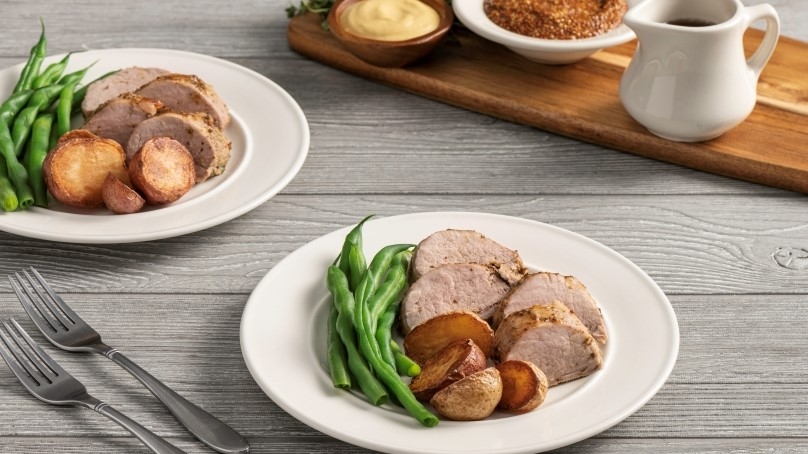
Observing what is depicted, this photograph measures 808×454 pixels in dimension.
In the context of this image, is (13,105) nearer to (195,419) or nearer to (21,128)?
(21,128)

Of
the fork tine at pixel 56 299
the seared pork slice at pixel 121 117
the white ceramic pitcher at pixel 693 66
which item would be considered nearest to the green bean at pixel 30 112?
the seared pork slice at pixel 121 117

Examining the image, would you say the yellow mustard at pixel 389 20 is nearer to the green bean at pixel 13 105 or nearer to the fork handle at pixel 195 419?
the green bean at pixel 13 105

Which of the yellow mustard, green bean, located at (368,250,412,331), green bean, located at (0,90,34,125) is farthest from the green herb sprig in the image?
green bean, located at (368,250,412,331)

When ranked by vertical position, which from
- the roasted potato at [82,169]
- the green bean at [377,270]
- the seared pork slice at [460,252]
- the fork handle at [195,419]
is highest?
the seared pork slice at [460,252]

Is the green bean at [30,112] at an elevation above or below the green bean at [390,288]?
below

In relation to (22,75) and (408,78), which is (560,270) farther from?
(22,75)

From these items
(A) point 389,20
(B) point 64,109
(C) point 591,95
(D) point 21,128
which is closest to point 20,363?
(D) point 21,128

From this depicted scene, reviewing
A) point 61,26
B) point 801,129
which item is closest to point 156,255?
point 61,26
